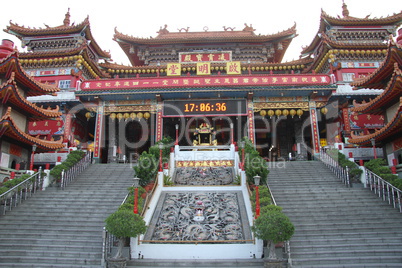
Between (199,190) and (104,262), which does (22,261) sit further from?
(199,190)

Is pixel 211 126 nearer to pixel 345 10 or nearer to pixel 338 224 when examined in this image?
pixel 345 10

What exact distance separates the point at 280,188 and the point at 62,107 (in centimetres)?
1699

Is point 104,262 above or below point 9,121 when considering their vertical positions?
below

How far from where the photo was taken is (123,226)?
8.20 meters

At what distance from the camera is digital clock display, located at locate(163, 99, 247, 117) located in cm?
2088

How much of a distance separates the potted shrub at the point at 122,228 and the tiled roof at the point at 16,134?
7.70m

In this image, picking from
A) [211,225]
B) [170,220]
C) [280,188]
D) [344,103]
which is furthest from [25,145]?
[344,103]

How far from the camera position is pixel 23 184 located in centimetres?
1236

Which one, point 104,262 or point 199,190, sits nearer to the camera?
point 104,262

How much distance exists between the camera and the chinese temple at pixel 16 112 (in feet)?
44.6

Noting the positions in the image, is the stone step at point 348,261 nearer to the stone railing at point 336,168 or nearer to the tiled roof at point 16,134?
the stone railing at point 336,168

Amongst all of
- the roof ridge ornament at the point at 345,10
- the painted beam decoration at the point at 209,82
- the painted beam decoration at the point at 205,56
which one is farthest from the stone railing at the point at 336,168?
the roof ridge ornament at the point at 345,10

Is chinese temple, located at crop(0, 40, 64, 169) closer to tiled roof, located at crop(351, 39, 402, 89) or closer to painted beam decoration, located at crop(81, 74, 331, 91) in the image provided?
painted beam decoration, located at crop(81, 74, 331, 91)

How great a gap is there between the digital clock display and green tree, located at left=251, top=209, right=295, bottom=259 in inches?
519
